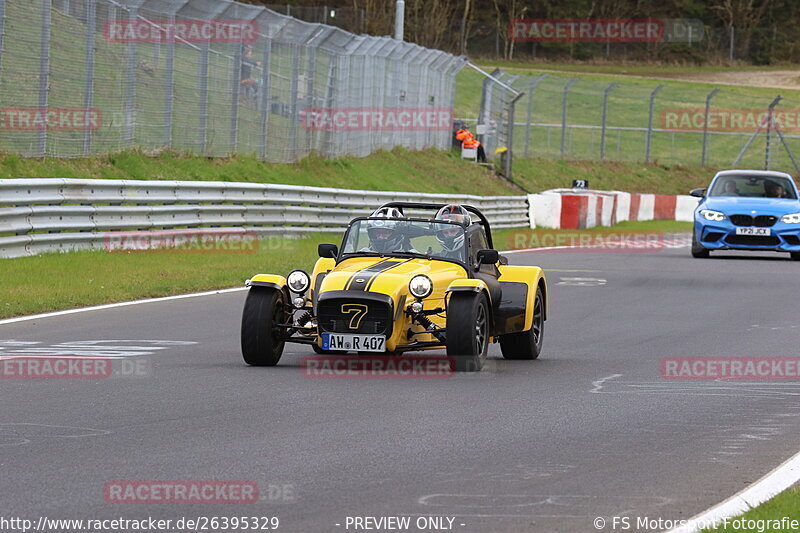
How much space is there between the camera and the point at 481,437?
769 cm

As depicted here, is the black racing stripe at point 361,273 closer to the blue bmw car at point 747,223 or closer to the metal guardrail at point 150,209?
the metal guardrail at point 150,209

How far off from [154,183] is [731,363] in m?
11.3

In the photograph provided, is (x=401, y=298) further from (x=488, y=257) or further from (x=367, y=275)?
(x=488, y=257)

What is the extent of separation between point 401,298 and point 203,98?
16413 millimetres

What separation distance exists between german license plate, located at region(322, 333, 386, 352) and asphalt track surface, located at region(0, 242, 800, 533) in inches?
13.2

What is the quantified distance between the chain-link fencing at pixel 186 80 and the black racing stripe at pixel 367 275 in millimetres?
11253

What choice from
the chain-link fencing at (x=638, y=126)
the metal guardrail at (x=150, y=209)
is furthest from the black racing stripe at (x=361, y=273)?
the chain-link fencing at (x=638, y=126)

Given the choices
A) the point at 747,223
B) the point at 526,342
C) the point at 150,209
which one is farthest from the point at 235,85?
the point at 526,342

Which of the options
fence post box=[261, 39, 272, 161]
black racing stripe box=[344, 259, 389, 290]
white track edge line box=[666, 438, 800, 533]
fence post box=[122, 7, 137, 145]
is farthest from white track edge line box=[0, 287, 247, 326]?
fence post box=[261, 39, 272, 161]

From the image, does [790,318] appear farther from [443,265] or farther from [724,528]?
[724,528]

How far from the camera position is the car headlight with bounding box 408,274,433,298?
408 inches

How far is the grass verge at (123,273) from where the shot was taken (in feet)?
49.3

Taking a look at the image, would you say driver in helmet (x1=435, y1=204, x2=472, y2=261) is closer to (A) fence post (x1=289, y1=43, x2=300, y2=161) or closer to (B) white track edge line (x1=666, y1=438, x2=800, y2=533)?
(B) white track edge line (x1=666, y1=438, x2=800, y2=533)

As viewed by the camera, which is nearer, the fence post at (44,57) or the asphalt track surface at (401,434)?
the asphalt track surface at (401,434)
